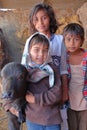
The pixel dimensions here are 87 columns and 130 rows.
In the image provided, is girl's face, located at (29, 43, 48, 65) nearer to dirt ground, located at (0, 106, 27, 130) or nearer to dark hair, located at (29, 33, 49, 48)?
dark hair, located at (29, 33, 49, 48)

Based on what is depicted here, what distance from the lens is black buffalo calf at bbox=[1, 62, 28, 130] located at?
144cm

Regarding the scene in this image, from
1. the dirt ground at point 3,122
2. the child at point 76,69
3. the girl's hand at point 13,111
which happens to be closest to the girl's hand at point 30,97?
the girl's hand at point 13,111

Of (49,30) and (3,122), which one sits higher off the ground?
(49,30)

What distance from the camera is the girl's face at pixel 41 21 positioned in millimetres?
1851

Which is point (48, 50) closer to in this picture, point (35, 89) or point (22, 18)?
point (35, 89)

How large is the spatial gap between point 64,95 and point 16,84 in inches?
15.8

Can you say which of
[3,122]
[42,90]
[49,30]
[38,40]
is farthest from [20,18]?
[42,90]

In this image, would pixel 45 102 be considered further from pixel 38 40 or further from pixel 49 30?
pixel 49 30

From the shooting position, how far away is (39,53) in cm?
161

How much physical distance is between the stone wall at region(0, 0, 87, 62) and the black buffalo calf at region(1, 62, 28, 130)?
231 centimetres

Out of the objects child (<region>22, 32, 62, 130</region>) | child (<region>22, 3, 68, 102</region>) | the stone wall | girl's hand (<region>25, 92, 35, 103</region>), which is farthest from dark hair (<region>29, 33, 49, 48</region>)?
the stone wall

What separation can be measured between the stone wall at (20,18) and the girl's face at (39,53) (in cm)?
221

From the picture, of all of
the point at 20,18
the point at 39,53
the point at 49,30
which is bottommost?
the point at 39,53

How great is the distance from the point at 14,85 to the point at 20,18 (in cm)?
249
